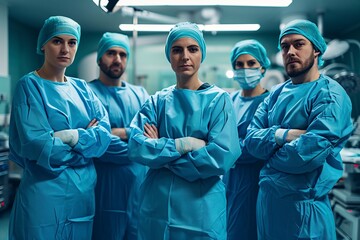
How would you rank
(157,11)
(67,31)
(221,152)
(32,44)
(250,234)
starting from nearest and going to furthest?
1. (221,152)
2. (67,31)
3. (250,234)
4. (157,11)
5. (32,44)

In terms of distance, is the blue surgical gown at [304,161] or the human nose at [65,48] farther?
the human nose at [65,48]

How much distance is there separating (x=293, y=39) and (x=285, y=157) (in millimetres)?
639

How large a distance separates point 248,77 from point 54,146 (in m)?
1.36

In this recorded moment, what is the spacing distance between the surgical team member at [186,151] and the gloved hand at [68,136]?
30 cm

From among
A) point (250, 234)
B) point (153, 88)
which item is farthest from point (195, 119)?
point (153, 88)

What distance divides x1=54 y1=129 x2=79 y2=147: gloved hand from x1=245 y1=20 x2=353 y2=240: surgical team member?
972mm

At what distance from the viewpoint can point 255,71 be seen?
7.20ft

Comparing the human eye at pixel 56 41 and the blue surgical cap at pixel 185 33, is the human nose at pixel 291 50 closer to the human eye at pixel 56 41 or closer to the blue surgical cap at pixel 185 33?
the blue surgical cap at pixel 185 33

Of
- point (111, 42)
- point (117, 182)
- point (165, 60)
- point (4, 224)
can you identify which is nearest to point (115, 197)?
point (117, 182)

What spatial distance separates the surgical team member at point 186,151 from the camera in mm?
1439

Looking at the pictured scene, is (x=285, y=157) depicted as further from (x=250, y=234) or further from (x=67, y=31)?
(x=67, y=31)

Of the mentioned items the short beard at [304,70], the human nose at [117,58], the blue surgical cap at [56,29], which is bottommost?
the short beard at [304,70]

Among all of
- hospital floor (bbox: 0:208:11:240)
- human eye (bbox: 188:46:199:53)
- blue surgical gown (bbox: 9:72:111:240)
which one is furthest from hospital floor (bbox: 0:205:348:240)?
human eye (bbox: 188:46:199:53)

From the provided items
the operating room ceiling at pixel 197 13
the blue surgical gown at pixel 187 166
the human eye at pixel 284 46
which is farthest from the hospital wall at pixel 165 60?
the blue surgical gown at pixel 187 166
